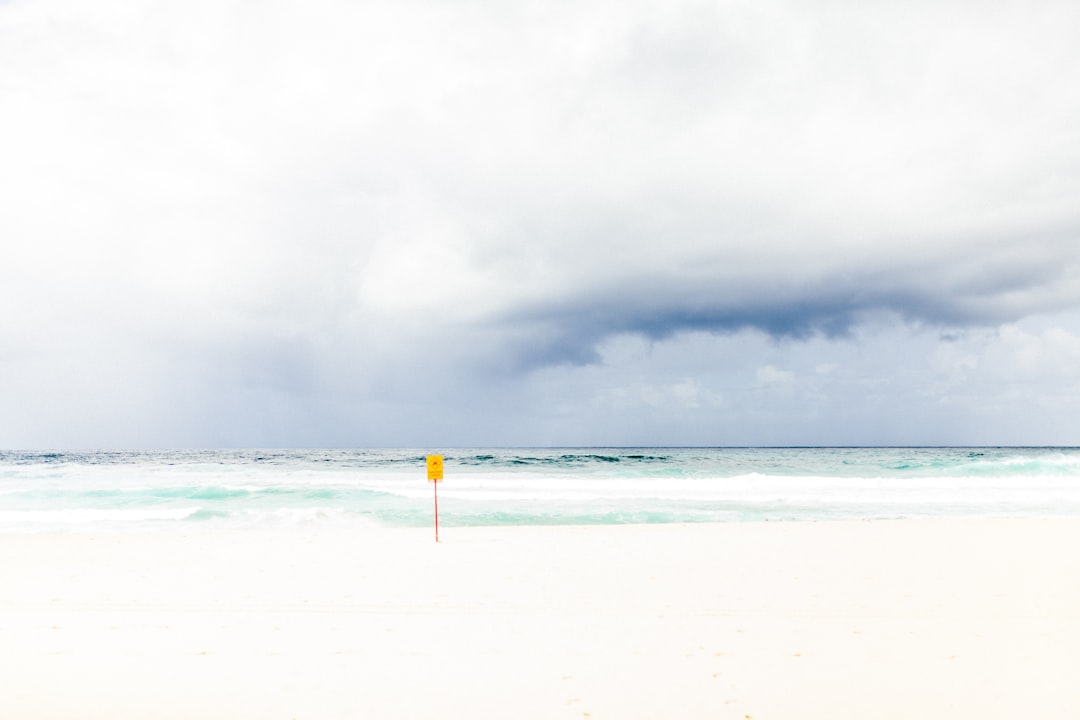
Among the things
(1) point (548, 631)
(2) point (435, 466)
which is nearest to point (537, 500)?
(2) point (435, 466)

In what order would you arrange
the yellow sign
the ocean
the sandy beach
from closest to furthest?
the sandy beach → the yellow sign → the ocean

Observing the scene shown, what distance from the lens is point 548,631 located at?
20.9 feet

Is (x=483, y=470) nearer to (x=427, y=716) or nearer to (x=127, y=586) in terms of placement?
(x=127, y=586)

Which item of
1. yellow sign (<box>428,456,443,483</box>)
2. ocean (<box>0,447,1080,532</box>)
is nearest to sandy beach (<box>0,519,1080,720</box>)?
yellow sign (<box>428,456,443,483</box>)

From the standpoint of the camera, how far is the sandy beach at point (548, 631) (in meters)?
4.76

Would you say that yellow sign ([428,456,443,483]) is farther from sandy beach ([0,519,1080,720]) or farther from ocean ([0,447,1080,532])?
ocean ([0,447,1080,532])

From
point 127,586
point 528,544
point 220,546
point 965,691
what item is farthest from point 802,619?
point 220,546

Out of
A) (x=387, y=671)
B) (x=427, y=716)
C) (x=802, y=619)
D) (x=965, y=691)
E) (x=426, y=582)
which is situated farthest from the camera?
(x=426, y=582)

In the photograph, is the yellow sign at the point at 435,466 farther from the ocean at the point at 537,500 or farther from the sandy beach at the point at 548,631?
the ocean at the point at 537,500

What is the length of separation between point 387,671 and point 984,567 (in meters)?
8.56

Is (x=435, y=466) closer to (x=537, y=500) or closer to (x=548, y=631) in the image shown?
(x=548, y=631)

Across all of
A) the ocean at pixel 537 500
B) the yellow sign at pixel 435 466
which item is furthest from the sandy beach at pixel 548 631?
the ocean at pixel 537 500

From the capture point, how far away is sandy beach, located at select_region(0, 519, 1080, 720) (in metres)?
4.76

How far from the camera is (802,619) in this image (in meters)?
6.73
